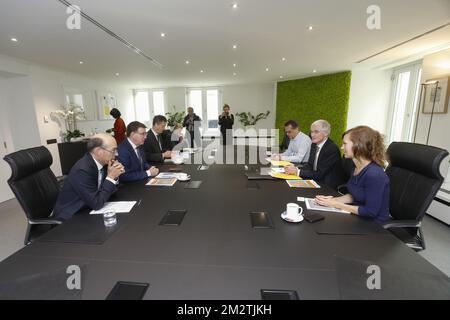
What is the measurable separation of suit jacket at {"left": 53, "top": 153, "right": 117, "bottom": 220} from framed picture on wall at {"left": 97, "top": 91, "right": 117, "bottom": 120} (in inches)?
254

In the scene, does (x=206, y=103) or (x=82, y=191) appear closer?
(x=82, y=191)

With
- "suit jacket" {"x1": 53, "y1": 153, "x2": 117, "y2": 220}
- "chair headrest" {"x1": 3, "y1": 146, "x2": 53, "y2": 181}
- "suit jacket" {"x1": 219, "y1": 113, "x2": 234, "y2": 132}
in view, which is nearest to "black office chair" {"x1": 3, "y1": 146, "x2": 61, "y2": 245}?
"chair headrest" {"x1": 3, "y1": 146, "x2": 53, "y2": 181}

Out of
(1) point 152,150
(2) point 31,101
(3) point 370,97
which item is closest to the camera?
(1) point 152,150

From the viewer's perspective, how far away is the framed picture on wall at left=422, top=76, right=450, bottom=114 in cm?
349

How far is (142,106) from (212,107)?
10.8 feet

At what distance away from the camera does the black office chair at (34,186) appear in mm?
1566

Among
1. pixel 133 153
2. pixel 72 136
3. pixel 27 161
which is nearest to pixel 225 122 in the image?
pixel 72 136

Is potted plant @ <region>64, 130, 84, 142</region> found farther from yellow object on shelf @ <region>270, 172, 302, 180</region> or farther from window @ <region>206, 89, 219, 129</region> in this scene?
window @ <region>206, 89, 219, 129</region>

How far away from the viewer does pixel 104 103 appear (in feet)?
24.5

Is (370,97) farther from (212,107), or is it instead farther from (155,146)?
(212,107)

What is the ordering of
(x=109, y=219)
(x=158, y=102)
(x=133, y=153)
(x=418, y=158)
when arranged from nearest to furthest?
(x=109, y=219), (x=418, y=158), (x=133, y=153), (x=158, y=102)
